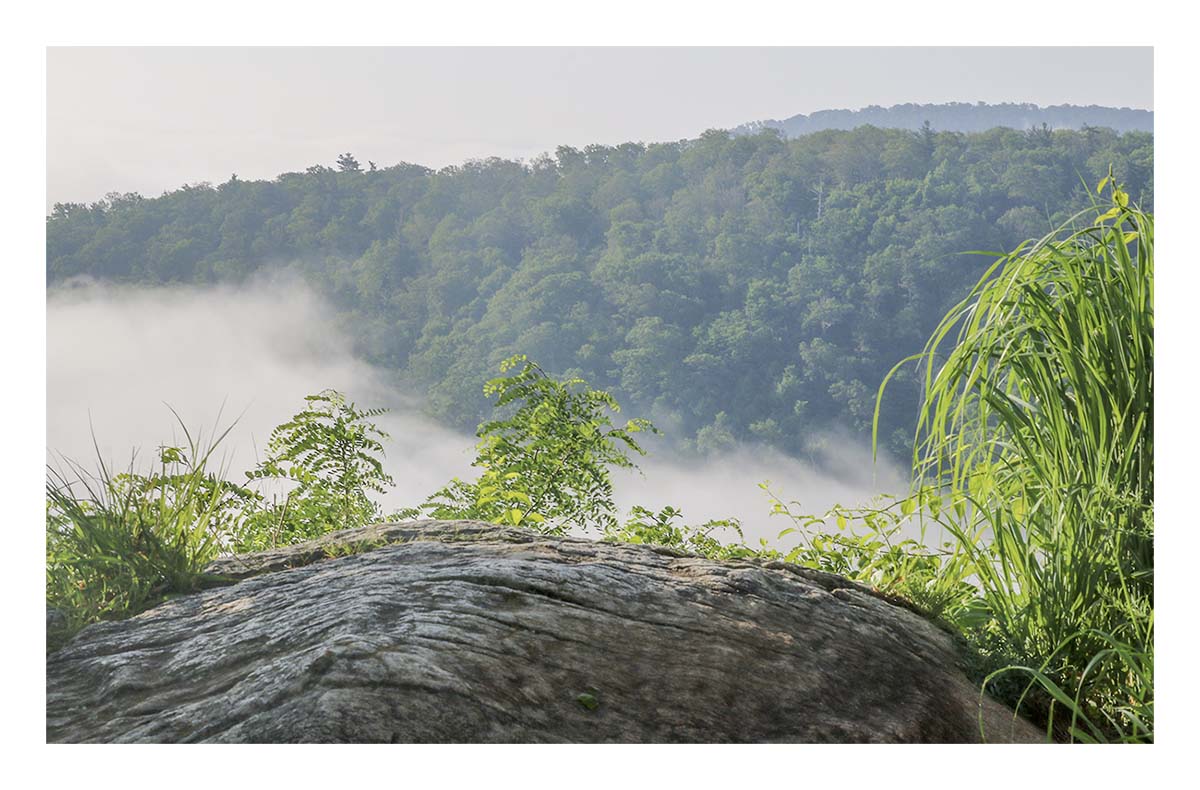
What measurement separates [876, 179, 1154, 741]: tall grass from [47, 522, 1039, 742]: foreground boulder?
20 centimetres

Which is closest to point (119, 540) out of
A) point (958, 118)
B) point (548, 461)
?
point (548, 461)

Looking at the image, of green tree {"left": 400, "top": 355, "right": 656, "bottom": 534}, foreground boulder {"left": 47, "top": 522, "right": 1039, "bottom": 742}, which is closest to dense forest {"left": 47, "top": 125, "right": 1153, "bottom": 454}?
green tree {"left": 400, "top": 355, "right": 656, "bottom": 534}

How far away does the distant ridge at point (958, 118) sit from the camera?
430cm

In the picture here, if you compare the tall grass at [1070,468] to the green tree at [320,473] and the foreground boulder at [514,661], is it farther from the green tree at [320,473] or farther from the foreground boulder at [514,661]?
the green tree at [320,473]

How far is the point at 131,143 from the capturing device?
5914 millimetres

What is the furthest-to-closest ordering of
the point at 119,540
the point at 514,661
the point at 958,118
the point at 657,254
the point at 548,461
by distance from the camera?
the point at 657,254
the point at 958,118
the point at 548,461
the point at 119,540
the point at 514,661

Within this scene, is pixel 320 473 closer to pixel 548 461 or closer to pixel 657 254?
pixel 548 461

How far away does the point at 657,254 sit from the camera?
10844mm

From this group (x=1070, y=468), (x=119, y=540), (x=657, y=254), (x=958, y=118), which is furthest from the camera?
(x=657, y=254)

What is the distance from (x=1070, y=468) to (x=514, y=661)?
4.35 feet

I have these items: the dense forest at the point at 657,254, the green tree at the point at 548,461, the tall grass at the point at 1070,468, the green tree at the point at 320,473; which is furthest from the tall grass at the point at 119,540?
the dense forest at the point at 657,254

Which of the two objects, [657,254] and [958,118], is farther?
[657,254]

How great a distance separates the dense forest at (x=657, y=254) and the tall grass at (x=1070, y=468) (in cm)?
396
